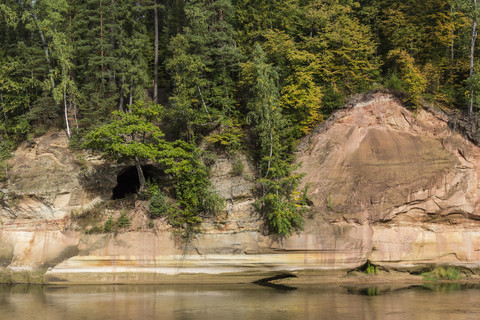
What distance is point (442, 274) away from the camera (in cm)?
2370

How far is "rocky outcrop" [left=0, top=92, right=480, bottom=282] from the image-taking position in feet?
78.6

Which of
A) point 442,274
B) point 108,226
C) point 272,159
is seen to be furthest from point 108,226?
point 442,274

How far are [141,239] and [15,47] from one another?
2083 centimetres

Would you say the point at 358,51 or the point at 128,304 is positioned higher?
the point at 358,51

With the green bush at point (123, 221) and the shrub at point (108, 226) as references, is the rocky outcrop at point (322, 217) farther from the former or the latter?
the green bush at point (123, 221)

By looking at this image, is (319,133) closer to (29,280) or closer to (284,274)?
(284,274)

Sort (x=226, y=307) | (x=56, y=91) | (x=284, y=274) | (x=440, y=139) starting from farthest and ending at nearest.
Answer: (x=56, y=91)
(x=440, y=139)
(x=284, y=274)
(x=226, y=307)

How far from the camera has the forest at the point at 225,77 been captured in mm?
25422

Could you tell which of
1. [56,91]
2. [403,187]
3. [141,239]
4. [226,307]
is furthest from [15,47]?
[403,187]

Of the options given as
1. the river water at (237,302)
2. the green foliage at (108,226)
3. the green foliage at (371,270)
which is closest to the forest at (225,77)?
the green foliage at (108,226)

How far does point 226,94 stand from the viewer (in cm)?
2892

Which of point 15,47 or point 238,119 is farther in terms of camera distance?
point 15,47

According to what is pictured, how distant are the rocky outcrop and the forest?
4.01 feet

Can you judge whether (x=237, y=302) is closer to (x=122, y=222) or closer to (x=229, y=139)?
(x=122, y=222)
